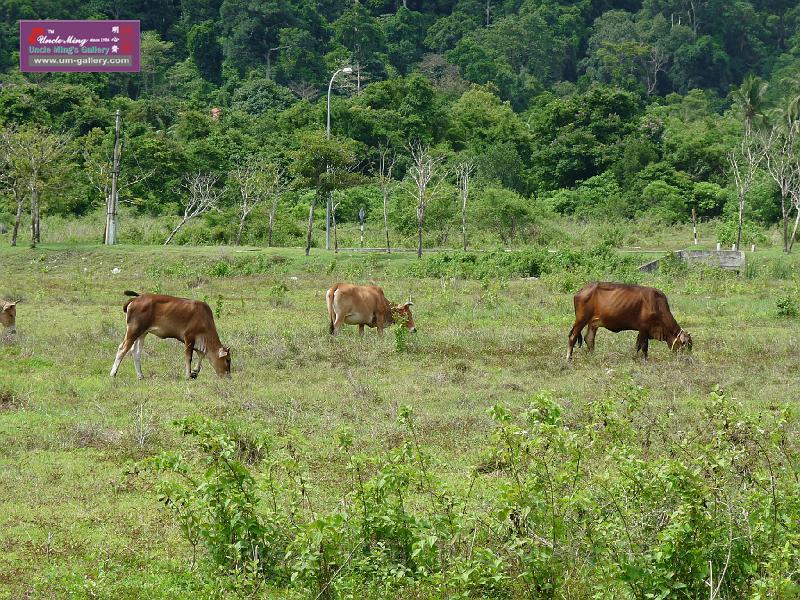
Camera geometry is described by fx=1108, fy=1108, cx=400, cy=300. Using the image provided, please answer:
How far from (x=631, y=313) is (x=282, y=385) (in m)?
5.92

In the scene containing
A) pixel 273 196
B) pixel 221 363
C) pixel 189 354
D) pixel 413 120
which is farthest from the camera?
pixel 413 120

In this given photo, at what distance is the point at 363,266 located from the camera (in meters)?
32.3

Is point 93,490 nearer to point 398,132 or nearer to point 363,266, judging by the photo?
point 363,266

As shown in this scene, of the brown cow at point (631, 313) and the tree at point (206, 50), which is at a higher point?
the tree at point (206, 50)

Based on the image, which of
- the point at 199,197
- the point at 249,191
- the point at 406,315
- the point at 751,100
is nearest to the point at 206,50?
the point at 199,197

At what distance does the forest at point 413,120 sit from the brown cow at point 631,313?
18.7 meters

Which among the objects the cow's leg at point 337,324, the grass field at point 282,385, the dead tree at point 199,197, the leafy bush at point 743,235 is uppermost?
the dead tree at point 199,197

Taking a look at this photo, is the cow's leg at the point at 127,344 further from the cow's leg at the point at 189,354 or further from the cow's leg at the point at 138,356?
the cow's leg at the point at 189,354

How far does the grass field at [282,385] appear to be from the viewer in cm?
850

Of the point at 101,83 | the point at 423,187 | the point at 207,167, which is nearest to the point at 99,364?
the point at 423,187

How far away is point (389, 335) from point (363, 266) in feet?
43.9

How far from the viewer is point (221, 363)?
602 inches

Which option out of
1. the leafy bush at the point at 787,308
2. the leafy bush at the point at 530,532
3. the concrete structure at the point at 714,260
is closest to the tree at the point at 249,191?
the concrete structure at the point at 714,260

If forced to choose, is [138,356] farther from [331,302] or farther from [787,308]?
[787,308]
